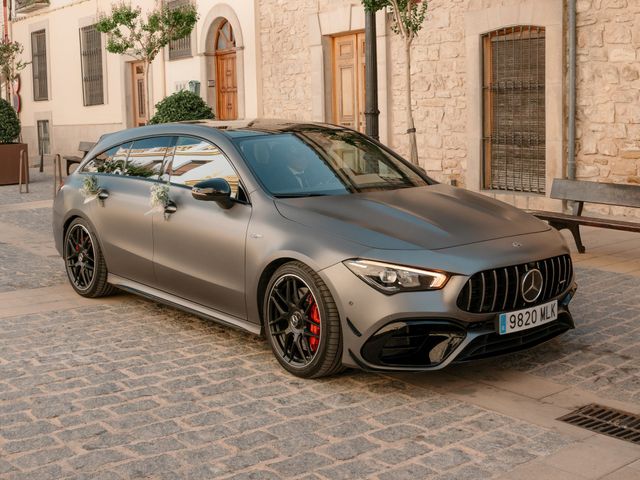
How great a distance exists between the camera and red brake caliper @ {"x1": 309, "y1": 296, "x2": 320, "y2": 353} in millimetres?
5531

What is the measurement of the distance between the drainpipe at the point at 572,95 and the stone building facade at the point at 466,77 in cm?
10

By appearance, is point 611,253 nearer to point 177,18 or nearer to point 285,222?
point 285,222

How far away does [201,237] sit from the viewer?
645cm

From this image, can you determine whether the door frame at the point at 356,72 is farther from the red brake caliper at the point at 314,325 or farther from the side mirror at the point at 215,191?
the red brake caliper at the point at 314,325

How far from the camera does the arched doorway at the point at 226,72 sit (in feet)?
65.7

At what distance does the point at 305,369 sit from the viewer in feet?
18.4

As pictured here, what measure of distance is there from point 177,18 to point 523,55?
784cm

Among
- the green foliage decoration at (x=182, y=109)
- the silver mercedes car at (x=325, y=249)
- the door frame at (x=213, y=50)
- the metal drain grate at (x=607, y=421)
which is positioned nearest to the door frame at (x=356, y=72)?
the green foliage decoration at (x=182, y=109)

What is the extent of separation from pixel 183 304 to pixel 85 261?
1679 millimetres

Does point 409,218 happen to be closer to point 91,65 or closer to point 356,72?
point 356,72

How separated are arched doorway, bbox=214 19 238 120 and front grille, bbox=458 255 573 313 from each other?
1475 centimetres

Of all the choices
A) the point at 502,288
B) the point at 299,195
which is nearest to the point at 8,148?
the point at 299,195

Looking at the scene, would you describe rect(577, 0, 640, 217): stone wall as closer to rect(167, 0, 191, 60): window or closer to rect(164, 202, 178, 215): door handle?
rect(164, 202, 178, 215): door handle

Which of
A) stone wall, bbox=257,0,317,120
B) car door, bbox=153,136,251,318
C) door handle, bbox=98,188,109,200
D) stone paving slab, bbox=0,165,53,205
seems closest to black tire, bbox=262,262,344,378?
car door, bbox=153,136,251,318
